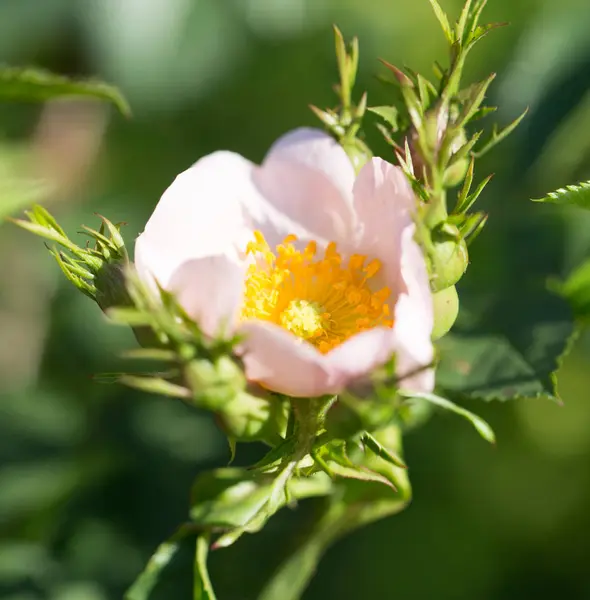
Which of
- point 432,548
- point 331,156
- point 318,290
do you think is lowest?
point 432,548

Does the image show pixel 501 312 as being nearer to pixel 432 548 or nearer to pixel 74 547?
pixel 432 548

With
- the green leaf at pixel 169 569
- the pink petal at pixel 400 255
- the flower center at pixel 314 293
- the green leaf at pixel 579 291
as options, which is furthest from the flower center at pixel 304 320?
the green leaf at pixel 579 291

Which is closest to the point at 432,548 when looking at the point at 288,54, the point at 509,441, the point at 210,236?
the point at 509,441

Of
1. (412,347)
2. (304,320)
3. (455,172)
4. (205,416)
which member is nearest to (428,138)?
(455,172)

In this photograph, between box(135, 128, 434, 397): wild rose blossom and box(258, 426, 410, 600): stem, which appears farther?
box(258, 426, 410, 600): stem

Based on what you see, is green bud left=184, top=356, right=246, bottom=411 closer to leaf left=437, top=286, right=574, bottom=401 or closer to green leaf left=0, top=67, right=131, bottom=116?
leaf left=437, top=286, right=574, bottom=401

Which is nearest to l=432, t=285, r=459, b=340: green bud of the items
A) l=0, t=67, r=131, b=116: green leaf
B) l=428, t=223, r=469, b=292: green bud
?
l=428, t=223, r=469, b=292: green bud

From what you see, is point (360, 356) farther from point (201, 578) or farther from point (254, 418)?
point (201, 578)
